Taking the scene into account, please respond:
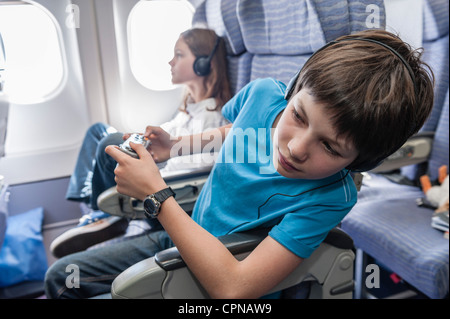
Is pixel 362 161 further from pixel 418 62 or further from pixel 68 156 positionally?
pixel 68 156

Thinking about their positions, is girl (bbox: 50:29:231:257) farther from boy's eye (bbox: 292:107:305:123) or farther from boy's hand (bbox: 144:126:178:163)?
boy's eye (bbox: 292:107:305:123)

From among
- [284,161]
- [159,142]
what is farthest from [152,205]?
[284,161]

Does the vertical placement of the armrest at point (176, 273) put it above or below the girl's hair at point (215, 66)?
below

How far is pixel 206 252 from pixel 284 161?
20 cm

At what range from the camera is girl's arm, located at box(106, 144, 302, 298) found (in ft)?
1.84

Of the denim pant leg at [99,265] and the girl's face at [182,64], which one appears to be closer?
the girl's face at [182,64]

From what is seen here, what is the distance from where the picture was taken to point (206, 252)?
1.92ft

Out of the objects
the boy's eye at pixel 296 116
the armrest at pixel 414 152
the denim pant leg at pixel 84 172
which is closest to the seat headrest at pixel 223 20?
the boy's eye at pixel 296 116

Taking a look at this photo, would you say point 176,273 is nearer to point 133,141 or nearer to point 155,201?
point 155,201

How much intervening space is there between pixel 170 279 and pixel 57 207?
0.44 metres

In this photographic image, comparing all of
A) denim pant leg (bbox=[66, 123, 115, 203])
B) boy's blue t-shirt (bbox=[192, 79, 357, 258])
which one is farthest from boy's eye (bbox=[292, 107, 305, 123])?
denim pant leg (bbox=[66, 123, 115, 203])

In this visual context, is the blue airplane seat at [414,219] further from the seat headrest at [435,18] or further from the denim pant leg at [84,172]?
the denim pant leg at [84,172]

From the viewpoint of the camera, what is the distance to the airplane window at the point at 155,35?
0.55 metres
